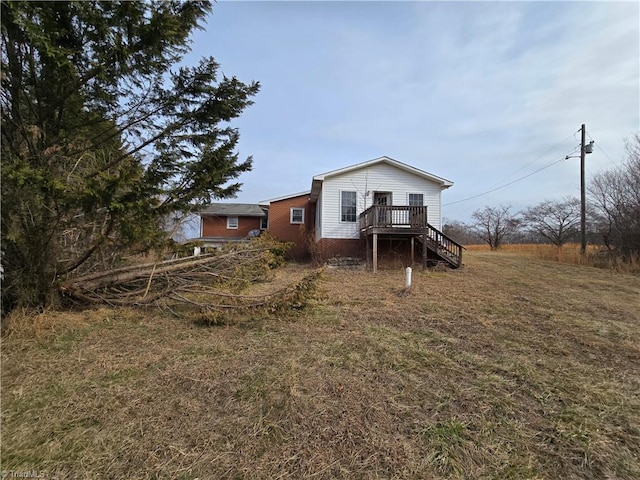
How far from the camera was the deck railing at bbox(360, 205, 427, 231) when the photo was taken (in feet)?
42.5

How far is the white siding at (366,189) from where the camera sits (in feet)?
50.2

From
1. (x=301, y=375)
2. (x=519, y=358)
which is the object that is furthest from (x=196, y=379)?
(x=519, y=358)

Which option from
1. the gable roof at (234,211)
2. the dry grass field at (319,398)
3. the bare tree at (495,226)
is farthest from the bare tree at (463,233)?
the dry grass field at (319,398)

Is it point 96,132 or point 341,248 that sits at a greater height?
point 96,132

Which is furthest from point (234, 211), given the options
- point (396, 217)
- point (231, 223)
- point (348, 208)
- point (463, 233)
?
point (463, 233)

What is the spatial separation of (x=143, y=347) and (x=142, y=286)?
2.62 metres

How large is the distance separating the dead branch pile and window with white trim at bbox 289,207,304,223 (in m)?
12.9

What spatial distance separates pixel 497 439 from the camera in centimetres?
249

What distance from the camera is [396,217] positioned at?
13.6 meters

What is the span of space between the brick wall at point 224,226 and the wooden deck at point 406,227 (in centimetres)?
1399

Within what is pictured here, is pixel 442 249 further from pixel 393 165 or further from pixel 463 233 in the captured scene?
pixel 463 233

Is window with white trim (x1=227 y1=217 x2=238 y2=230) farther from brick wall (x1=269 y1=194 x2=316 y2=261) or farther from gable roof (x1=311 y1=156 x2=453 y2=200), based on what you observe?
gable roof (x1=311 y1=156 x2=453 y2=200)

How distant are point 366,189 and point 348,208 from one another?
1.27 meters

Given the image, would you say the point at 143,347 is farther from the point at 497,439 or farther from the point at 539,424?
the point at 539,424
